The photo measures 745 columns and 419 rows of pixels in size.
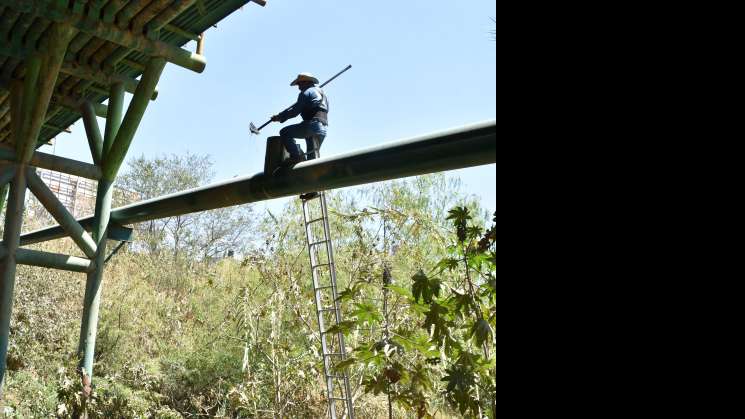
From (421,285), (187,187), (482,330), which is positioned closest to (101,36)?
(421,285)

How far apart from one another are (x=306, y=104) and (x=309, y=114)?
77 millimetres

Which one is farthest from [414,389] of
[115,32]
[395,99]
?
[395,99]

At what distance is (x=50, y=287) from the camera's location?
10.7 m

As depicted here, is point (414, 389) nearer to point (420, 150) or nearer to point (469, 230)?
point (469, 230)

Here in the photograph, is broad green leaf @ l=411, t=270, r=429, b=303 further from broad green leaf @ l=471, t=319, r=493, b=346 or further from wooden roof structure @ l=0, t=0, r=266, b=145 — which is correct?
wooden roof structure @ l=0, t=0, r=266, b=145

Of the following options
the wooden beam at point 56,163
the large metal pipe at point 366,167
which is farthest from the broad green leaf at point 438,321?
the wooden beam at point 56,163

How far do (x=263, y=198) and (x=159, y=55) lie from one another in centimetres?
199

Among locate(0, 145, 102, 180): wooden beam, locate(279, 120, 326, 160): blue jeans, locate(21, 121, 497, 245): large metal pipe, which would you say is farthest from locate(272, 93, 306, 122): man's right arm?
locate(0, 145, 102, 180): wooden beam

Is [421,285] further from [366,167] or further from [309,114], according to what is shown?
[309,114]

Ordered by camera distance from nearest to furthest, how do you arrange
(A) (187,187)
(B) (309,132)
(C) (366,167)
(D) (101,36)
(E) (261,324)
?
1. (C) (366,167)
2. (B) (309,132)
3. (D) (101,36)
4. (E) (261,324)
5. (A) (187,187)

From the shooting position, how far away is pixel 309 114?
3961 mm

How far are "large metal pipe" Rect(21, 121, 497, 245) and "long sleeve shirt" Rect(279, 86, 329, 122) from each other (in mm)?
736

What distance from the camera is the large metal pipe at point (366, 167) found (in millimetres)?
2021

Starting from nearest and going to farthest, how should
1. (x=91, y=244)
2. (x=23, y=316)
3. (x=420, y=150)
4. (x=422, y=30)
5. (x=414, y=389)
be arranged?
(x=414, y=389)
(x=420, y=150)
(x=91, y=244)
(x=422, y=30)
(x=23, y=316)
